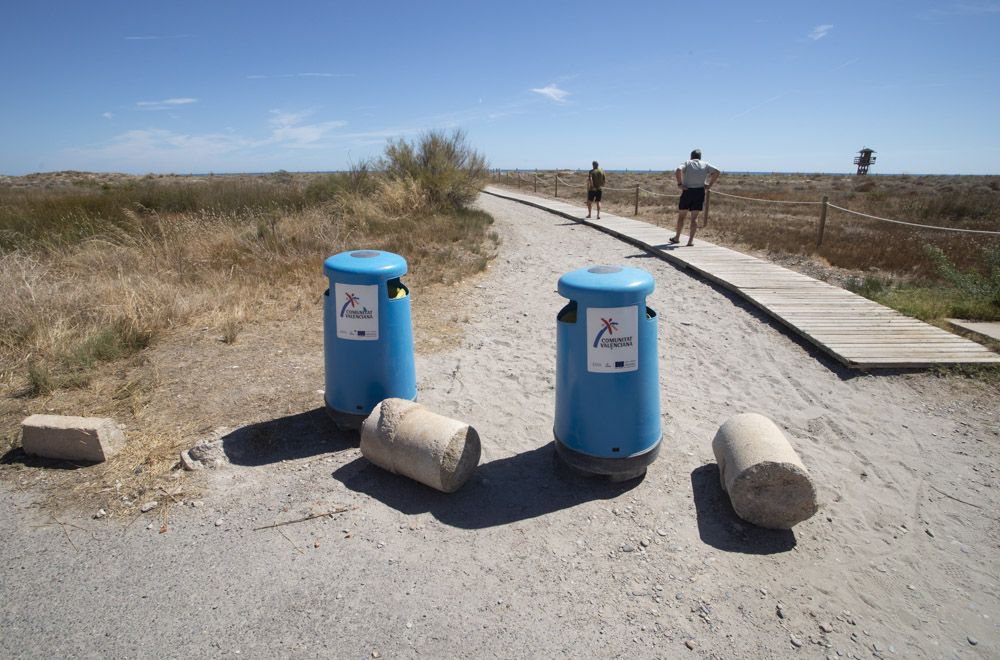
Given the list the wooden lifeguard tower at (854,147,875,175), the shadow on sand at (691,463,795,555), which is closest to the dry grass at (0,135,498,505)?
the shadow on sand at (691,463,795,555)

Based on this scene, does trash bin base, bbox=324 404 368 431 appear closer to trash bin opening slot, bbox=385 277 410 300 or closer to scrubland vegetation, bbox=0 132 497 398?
trash bin opening slot, bbox=385 277 410 300

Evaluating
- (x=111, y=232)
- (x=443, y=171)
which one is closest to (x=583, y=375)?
(x=111, y=232)

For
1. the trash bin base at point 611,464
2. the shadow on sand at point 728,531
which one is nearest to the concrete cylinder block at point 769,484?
the shadow on sand at point 728,531

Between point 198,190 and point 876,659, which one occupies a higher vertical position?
point 198,190

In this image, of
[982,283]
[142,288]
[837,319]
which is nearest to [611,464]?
[837,319]

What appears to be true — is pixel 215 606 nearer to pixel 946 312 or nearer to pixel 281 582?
pixel 281 582

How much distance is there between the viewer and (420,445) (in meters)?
3.14

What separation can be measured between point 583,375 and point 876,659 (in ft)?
5.62

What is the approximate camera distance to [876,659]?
2178 mm

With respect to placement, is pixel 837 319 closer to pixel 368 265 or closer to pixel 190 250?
pixel 368 265

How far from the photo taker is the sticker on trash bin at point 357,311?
138 inches

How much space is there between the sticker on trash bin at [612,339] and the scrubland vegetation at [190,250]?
4034 mm

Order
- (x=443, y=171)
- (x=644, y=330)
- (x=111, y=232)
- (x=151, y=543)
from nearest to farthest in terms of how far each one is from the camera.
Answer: (x=151, y=543) < (x=644, y=330) < (x=111, y=232) < (x=443, y=171)

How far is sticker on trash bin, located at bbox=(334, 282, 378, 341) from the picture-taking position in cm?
351
